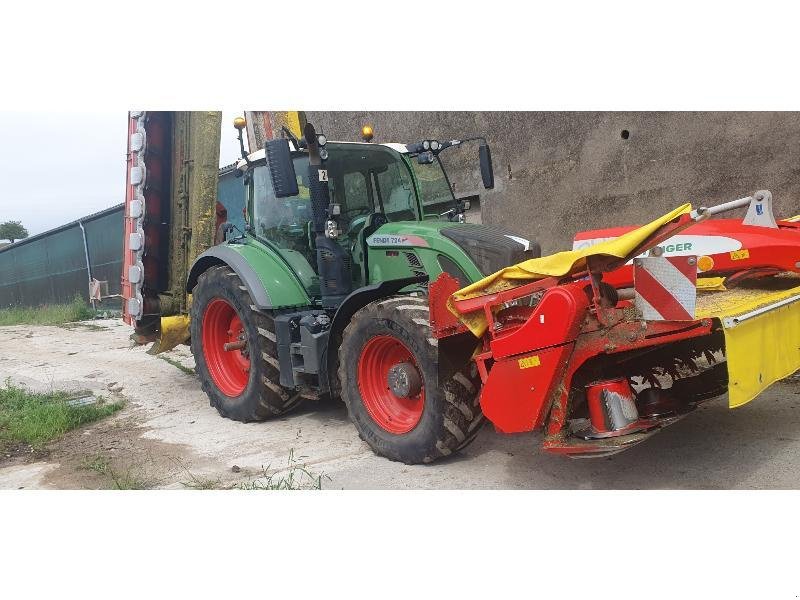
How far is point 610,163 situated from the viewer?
26.8ft

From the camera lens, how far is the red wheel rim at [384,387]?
4.38 metres

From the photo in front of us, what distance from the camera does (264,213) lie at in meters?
5.76

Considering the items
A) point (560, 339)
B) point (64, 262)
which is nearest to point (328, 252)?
point (560, 339)

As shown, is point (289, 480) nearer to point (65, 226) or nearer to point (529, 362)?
point (529, 362)

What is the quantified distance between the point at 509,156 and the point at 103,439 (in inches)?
241

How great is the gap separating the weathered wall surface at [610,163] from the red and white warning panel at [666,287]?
462 cm

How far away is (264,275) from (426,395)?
197cm

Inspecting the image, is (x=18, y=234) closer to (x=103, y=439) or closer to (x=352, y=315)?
(x=103, y=439)

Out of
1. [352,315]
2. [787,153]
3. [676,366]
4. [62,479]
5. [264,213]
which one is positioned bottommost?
[62,479]

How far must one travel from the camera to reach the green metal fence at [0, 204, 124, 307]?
15.7 metres

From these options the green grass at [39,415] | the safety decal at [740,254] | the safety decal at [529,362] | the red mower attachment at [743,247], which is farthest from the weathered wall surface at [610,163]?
the green grass at [39,415]

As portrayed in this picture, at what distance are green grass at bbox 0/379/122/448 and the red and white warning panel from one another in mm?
4511

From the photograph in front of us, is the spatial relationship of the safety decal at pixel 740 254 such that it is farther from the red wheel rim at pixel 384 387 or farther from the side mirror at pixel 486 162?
the red wheel rim at pixel 384 387
